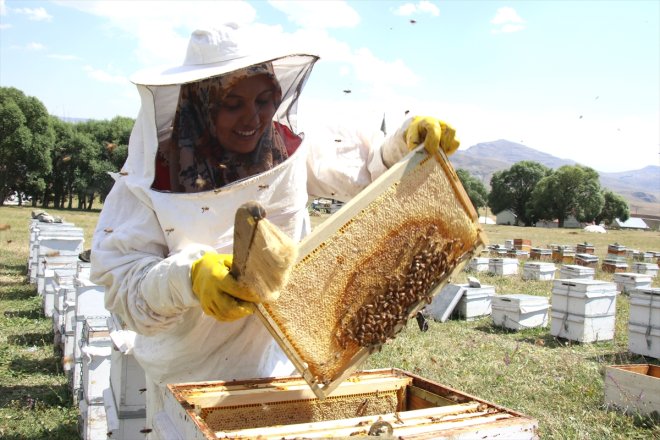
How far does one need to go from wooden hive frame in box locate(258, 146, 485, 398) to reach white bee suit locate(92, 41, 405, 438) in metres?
0.42

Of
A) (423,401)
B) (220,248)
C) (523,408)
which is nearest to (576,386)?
(523,408)

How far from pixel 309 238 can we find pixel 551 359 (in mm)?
6096

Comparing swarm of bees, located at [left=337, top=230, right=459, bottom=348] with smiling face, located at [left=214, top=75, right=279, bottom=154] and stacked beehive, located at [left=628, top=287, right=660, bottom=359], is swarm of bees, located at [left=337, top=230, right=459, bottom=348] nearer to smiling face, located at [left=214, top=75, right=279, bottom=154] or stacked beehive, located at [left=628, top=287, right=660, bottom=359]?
smiling face, located at [left=214, top=75, right=279, bottom=154]

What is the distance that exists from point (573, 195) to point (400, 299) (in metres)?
62.9

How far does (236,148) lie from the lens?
8.20 ft

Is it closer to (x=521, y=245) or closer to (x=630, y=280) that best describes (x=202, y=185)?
(x=630, y=280)

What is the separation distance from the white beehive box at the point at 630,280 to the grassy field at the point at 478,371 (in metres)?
1.62

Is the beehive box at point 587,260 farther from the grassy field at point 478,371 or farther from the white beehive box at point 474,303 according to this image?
the white beehive box at point 474,303

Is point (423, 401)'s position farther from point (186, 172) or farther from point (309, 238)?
point (186, 172)

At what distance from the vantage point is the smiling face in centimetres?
246

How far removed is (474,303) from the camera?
957 cm

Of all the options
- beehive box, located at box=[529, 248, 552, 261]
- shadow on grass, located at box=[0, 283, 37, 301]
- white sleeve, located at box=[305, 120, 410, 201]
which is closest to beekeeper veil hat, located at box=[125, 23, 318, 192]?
white sleeve, located at box=[305, 120, 410, 201]

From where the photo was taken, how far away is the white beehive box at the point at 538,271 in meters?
13.4

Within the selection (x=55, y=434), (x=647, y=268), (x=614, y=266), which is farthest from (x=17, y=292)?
(x=647, y=268)
